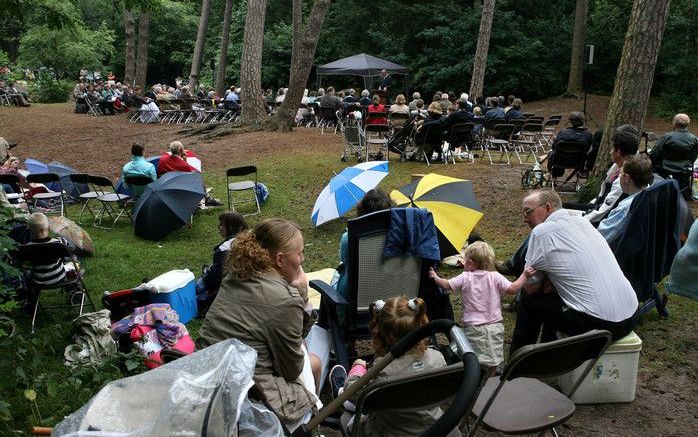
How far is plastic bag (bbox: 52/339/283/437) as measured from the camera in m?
1.94

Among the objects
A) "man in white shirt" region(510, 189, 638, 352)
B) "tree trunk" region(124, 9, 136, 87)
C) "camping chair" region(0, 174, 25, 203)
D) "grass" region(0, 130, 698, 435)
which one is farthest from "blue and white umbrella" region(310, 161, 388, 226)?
"tree trunk" region(124, 9, 136, 87)

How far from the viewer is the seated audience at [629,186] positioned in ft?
15.5

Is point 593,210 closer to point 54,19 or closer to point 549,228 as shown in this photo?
point 549,228

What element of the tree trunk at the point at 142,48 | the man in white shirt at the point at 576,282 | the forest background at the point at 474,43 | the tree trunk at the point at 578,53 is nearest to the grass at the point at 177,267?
the man in white shirt at the point at 576,282

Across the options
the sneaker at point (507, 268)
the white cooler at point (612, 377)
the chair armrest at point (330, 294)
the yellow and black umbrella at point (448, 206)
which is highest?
the yellow and black umbrella at point (448, 206)

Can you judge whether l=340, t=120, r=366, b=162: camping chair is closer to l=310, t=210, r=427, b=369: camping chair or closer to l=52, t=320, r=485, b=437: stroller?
l=310, t=210, r=427, b=369: camping chair

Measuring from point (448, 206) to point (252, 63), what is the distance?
43.0 ft

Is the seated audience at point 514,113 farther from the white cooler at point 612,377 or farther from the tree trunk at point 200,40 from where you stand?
the tree trunk at point 200,40

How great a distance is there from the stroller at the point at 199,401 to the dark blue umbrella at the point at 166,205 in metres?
6.06

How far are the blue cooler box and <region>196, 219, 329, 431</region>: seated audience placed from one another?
2.39 metres

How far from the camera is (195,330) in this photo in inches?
213

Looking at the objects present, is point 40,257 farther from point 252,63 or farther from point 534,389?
point 252,63

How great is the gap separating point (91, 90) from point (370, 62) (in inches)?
502

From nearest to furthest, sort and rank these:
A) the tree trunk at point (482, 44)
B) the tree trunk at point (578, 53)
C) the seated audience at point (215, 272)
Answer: the seated audience at point (215, 272), the tree trunk at point (482, 44), the tree trunk at point (578, 53)
